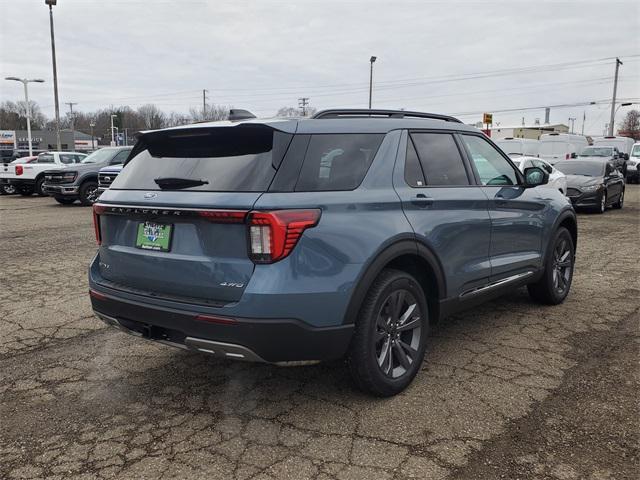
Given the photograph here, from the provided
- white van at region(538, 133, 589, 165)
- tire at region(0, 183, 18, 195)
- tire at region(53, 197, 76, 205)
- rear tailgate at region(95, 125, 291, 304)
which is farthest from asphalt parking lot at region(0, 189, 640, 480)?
white van at region(538, 133, 589, 165)

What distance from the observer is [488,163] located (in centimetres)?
466

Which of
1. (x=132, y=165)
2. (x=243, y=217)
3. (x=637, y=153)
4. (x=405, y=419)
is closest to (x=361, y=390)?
(x=405, y=419)

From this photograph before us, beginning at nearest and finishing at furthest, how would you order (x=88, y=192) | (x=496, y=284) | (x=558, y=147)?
(x=496, y=284)
(x=88, y=192)
(x=558, y=147)

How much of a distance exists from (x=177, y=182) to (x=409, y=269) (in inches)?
62.3

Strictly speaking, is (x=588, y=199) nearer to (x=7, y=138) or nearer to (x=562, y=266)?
(x=562, y=266)

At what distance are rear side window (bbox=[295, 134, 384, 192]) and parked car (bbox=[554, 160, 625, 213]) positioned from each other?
1252 cm

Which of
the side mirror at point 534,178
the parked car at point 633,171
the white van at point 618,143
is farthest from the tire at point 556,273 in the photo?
the white van at point 618,143

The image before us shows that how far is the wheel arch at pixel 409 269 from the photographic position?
313 centimetres

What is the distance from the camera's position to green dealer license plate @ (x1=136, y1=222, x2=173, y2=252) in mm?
3191

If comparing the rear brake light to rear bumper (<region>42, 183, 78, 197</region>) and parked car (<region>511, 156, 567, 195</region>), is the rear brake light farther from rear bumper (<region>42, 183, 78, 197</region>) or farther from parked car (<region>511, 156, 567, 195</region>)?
rear bumper (<region>42, 183, 78, 197</region>)

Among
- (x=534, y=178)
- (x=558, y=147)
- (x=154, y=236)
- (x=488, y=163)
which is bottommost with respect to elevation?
(x=154, y=236)

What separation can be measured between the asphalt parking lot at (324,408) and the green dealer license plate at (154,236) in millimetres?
1009

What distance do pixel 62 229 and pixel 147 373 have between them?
834 centimetres

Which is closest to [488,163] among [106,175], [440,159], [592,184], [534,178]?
[534,178]
